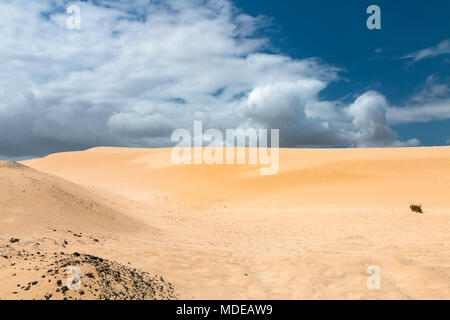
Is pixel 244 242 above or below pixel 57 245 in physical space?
below

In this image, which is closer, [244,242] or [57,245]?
[57,245]

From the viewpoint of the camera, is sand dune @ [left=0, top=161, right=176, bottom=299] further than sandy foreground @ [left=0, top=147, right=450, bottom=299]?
No

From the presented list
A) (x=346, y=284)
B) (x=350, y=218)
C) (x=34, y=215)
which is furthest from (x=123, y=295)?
(x=350, y=218)

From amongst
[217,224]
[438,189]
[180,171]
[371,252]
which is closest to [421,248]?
[371,252]

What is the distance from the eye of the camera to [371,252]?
9.75 metres

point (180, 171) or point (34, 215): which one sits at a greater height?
point (180, 171)

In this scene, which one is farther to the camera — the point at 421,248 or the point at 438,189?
the point at 438,189

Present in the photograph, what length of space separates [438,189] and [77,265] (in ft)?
72.9

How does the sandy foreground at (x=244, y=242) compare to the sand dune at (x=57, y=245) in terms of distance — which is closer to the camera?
the sand dune at (x=57, y=245)
